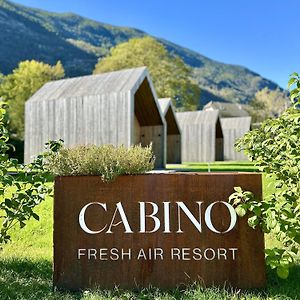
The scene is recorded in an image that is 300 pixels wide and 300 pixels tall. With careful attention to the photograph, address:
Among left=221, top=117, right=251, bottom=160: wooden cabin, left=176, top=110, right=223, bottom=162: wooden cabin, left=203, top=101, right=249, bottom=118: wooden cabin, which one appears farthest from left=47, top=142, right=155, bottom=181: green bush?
left=203, top=101, right=249, bottom=118: wooden cabin

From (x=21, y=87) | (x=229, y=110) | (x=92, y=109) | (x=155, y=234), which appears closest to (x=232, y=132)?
(x=92, y=109)

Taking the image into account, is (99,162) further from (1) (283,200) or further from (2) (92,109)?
(2) (92,109)

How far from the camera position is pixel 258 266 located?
3.52m

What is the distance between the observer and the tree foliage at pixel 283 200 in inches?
118

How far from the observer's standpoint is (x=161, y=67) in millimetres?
40406

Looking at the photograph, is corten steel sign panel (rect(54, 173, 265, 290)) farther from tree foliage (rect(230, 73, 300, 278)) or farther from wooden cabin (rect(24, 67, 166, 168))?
wooden cabin (rect(24, 67, 166, 168))

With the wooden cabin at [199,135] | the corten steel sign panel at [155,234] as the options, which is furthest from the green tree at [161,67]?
the corten steel sign panel at [155,234]

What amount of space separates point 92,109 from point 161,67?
26557mm

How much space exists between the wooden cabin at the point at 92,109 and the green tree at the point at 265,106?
4166 cm

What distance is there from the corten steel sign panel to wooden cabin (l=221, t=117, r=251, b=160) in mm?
29499

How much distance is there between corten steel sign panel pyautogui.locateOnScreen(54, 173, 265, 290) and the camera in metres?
3.53

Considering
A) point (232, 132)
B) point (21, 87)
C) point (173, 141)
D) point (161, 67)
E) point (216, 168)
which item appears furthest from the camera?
point (161, 67)

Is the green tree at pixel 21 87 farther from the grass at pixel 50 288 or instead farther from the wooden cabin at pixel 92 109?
the grass at pixel 50 288

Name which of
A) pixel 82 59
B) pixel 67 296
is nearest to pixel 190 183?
pixel 67 296
